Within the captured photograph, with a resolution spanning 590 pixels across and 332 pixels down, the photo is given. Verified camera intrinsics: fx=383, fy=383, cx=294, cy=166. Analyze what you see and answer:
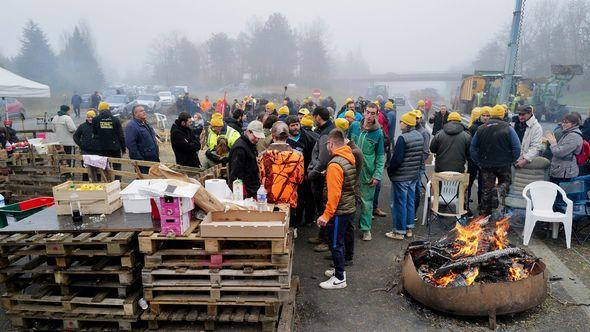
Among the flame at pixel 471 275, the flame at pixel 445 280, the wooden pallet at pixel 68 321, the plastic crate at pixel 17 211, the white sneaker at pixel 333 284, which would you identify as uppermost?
the plastic crate at pixel 17 211

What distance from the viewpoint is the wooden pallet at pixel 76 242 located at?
12.1 ft

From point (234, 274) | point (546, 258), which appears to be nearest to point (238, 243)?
point (234, 274)

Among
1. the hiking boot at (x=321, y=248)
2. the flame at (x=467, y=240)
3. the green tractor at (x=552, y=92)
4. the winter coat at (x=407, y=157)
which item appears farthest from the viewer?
the green tractor at (x=552, y=92)

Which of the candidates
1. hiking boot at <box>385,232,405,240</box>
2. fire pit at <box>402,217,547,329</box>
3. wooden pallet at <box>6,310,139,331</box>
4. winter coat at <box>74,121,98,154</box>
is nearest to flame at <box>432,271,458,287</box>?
fire pit at <box>402,217,547,329</box>

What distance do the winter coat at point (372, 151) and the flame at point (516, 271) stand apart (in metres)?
2.41

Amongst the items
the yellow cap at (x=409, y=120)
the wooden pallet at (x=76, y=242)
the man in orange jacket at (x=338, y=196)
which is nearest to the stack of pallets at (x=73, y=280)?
the wooden pallet at (x=76, y=242)

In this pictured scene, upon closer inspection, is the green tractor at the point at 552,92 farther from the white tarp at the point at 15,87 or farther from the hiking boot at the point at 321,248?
the white tarp at the point at 15,87

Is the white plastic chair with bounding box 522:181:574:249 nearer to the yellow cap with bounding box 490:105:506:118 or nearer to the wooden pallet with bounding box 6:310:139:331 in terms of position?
the yellow cap with bounding box 490:105:506:118

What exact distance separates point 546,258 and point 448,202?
1.63 m

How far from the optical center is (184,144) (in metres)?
7.27

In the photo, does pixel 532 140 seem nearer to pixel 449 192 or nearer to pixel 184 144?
pixel 449 192

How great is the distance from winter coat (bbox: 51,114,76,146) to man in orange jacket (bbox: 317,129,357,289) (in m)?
9.37

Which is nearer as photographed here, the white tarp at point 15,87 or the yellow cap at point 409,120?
the yellow cap at point 409,120

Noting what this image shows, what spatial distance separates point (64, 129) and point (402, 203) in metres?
9.76
